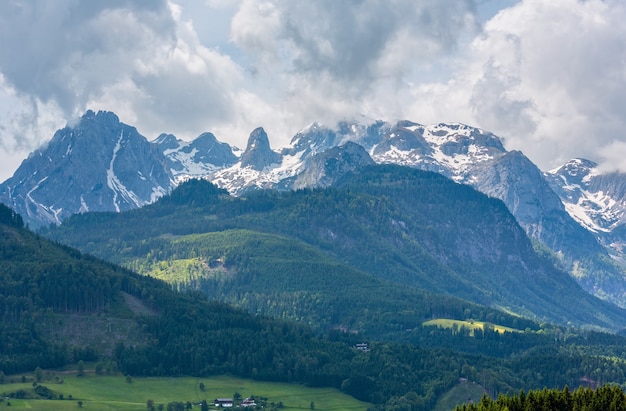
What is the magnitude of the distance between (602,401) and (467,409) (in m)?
22.5

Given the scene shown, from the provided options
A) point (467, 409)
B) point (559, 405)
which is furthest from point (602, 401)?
point (467, 409)

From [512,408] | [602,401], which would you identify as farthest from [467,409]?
[602,401]

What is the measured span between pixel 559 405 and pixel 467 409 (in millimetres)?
16716

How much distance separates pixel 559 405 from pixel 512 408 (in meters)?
8.06

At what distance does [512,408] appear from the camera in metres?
195

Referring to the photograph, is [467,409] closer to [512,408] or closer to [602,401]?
[512,408]

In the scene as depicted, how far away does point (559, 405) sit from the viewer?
19400cm

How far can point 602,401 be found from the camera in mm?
188125

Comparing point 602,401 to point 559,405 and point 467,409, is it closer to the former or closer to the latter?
point 559,405

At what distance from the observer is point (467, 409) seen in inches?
7505

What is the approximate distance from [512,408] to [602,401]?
15554mm
